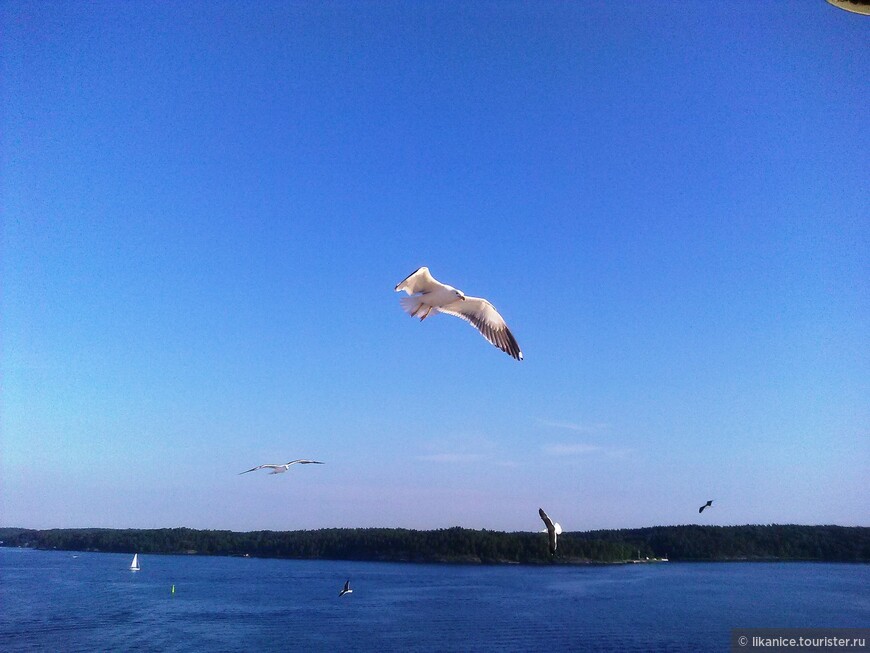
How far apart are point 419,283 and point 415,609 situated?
31.7m

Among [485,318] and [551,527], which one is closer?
[551,527]

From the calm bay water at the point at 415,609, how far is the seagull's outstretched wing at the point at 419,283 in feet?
69.6

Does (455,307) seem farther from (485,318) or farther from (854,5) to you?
(854,5)

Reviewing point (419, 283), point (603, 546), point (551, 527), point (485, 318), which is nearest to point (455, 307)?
point (485, 318)

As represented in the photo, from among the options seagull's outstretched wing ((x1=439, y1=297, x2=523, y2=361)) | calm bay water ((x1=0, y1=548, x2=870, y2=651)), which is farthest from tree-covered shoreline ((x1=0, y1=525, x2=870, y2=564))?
seagull's outstretched wing ((x1=439, y1=297, x2=523, y2=361))

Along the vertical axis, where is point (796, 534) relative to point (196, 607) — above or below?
above

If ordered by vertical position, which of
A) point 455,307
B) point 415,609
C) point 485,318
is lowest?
point 415,609

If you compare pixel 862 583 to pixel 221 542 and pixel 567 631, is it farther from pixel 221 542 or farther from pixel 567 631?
pixel 221 542

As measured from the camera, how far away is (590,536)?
2739 inches

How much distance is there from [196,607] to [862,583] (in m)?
47.3

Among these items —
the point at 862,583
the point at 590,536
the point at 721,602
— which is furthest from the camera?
the point at 590,536

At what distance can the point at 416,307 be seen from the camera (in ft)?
26.2

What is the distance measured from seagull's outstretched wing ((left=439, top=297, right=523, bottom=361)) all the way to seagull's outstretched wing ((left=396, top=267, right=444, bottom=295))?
43cm

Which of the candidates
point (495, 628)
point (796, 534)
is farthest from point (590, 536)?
point (495, 628)
